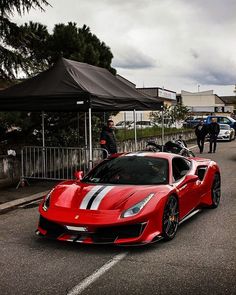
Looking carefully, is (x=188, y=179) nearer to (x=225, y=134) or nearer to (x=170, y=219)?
(x=170, y=219)

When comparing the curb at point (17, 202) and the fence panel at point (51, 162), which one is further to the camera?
the fence panel at point (51, 162)

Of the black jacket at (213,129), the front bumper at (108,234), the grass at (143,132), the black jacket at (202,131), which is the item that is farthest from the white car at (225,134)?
the front bumper at (108,234)

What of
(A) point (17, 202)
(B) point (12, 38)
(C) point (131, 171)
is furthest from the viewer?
(B) point (12, 38)

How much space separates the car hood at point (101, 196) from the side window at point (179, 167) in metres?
0.71

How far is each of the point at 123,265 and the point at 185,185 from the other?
87.2 inches

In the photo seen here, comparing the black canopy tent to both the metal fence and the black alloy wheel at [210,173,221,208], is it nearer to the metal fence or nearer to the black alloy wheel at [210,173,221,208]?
the metal fence

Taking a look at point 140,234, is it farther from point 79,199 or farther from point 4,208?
point 4,208

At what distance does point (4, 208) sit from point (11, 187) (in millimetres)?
2462

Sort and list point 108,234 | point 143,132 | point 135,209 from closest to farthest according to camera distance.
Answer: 1. point 108,234
2. point 135,209
3. point 143,132

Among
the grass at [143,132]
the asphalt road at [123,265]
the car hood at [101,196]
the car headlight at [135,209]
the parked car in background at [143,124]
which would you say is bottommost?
the asphalt road at [123,265]

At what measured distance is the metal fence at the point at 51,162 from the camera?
11.9 m

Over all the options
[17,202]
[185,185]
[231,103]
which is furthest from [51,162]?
[231,103]

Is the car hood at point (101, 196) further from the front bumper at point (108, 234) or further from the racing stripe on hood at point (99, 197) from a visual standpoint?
the front bumper at point (108, 234)

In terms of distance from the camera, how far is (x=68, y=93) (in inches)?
415
